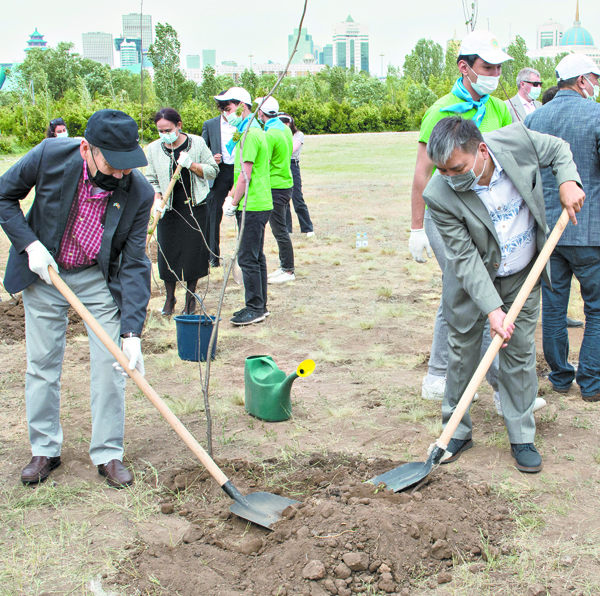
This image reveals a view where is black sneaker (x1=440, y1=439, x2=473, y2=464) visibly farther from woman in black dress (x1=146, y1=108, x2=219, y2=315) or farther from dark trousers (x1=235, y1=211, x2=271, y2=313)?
woman in black dress (x1=146, y1=108, x2=219, y2=315)

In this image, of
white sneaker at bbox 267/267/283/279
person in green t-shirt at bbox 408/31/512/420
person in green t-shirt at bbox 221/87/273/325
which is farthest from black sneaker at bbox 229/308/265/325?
person in green t-shirt at bbox 408/31/512/420

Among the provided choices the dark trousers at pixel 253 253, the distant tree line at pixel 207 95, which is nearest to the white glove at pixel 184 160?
the dark trousers at pixel 253 253

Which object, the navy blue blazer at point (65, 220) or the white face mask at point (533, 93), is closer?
the navy blue blazer at point (65, 220)

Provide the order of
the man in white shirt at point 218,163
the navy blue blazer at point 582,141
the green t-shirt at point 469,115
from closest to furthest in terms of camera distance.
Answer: the green t-shirt at point 469,115, the navy blue blazer at point 582,141, the man in white shirt at point 218,163

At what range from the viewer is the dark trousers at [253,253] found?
213 inches

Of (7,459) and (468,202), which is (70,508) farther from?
(468,202)

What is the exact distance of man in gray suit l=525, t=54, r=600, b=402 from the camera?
373cm

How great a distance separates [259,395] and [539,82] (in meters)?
5.33

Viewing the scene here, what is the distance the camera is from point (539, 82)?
7082 mm

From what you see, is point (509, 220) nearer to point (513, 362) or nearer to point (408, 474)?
point (513, 362)

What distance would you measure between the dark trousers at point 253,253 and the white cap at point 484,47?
94.6 inches

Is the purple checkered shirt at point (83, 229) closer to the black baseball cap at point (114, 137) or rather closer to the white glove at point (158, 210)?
the black baseball cap at point (114, 137)

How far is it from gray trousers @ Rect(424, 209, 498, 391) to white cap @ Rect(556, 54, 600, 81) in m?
1.24

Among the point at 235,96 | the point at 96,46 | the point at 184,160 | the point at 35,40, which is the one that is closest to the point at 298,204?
the point at 235,96
